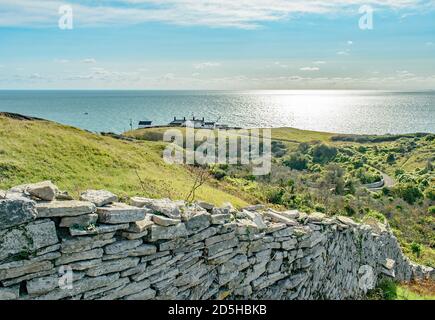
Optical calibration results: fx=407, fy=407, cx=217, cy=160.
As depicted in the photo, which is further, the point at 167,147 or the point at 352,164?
the point at 352,164

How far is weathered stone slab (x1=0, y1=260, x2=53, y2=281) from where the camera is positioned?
5.38m

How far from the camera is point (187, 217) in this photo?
745 cm

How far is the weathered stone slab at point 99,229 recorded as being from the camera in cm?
592

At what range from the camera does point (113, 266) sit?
6.38 m

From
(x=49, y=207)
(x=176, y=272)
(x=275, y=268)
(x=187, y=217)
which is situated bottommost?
(x=275, y=268)

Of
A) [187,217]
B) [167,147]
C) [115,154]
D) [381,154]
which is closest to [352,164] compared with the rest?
[381,154]

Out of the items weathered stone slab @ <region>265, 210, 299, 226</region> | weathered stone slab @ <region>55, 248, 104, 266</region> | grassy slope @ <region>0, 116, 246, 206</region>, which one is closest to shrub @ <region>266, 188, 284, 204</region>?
grassy slope @ <region>0, 116, 246, 206</region>

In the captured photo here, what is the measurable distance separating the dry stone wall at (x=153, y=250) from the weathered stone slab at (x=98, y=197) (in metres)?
0.02

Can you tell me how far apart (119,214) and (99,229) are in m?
0.40

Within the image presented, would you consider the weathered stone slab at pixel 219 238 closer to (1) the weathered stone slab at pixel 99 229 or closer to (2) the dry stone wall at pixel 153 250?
(2) the dry stone wall at pixel 153 250

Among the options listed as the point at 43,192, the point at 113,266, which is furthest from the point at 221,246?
the point at 43,192

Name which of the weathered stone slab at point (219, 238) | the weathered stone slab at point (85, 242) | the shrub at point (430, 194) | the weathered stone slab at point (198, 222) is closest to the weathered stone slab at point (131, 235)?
the weathered stone slab at point (85, 242)

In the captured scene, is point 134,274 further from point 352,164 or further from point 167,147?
point 352,164
